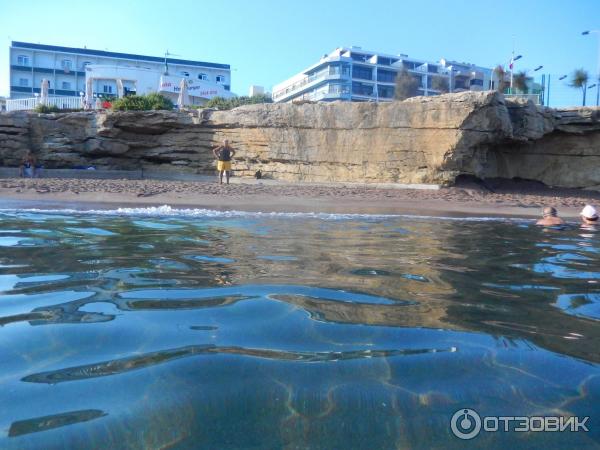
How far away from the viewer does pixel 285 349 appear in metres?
2.21

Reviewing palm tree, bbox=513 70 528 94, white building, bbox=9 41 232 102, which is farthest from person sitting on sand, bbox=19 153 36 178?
white building, bbox=9 41 232 102

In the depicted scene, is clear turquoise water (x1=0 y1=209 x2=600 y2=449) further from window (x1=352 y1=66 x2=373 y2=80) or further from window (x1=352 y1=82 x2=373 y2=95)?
window (x1=352 y1=66 x2=373 y2=80)

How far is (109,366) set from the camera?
2.01 m

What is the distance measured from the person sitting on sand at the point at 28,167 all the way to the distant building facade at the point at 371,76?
44098 mm

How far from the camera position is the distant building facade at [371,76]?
60.3 m

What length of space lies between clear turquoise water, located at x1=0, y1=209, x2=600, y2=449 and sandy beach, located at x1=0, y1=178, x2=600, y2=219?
21.4ft

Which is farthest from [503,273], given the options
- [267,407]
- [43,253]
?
[43,253]

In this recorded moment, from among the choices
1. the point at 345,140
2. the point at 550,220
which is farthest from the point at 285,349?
the point at 345,140

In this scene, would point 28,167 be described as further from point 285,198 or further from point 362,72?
point 362,72

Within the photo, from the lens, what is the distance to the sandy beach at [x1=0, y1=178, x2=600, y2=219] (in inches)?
436

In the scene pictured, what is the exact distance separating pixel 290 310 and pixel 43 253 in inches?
111

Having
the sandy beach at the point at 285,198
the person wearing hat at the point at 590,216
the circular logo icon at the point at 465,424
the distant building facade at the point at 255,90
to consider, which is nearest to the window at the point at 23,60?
the distant building facade at the point at 255,90

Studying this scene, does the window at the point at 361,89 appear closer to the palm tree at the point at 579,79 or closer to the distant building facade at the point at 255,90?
the distant building facade at the point at 255,90

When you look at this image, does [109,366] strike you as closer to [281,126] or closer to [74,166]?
[281,126]
